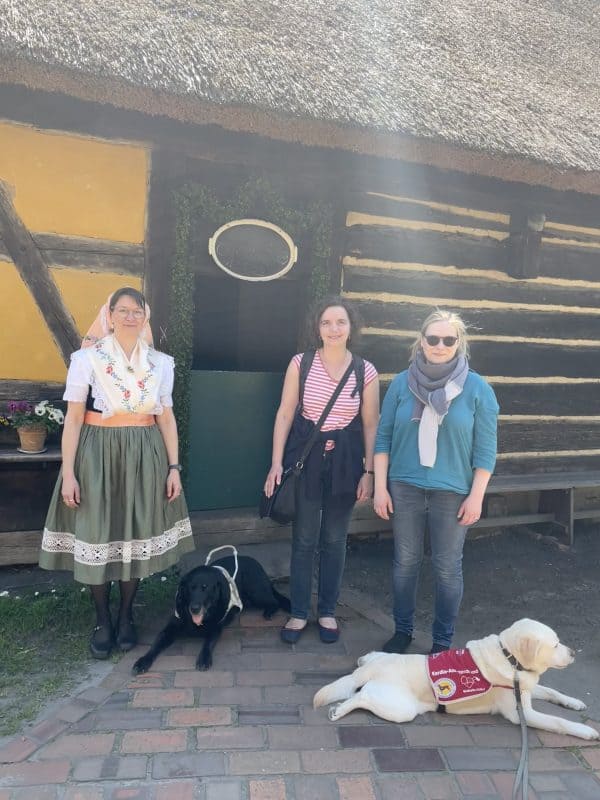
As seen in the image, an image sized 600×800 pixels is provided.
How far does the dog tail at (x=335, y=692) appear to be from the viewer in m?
2.48

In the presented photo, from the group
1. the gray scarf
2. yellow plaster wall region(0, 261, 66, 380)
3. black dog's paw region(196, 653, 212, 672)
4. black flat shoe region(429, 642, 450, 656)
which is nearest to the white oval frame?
yellow plaster wall region(0, 261, 66, 380)

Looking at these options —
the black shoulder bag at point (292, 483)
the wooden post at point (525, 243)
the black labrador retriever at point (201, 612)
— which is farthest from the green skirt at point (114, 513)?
the wooden post at point (525, 243)

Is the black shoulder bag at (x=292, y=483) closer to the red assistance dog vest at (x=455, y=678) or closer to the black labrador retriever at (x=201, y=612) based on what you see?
the black labrador retriever at (x=201, y=612)

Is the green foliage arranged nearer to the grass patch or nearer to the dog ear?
the grass patch

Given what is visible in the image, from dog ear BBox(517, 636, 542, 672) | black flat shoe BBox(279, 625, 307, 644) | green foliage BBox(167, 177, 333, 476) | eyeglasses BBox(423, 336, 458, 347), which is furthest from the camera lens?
green foliage BBox(167, 177, 333, 476)

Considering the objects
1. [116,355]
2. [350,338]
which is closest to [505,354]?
[350,338]

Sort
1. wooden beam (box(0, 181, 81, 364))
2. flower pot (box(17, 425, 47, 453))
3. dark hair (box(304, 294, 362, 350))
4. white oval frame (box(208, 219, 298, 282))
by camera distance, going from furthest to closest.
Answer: white oval frame (box(208, 219, 298, 282))
wooden beam (box(0, 181, 81, 364))
flower pot (box(17, 425, 47, 453))
dark hair (box(304, 294, 362, 350))

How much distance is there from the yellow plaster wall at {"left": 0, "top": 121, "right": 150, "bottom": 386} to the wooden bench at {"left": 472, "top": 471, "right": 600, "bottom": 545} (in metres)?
3.24

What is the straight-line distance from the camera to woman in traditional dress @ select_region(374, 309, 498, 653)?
8.73ft

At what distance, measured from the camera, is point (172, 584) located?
3.54 m

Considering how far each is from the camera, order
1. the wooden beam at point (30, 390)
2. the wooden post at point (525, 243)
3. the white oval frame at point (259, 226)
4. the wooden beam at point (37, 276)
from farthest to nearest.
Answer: the wooden post at point (525, 243) < the white oval frame at point (259, 226) < the wooden beam at point (30, 390) < the wooden beam at point (37, 276)

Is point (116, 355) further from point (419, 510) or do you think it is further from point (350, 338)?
point (419, 510)

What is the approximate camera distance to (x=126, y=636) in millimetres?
2908

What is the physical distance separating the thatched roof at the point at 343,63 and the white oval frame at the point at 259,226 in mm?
856
